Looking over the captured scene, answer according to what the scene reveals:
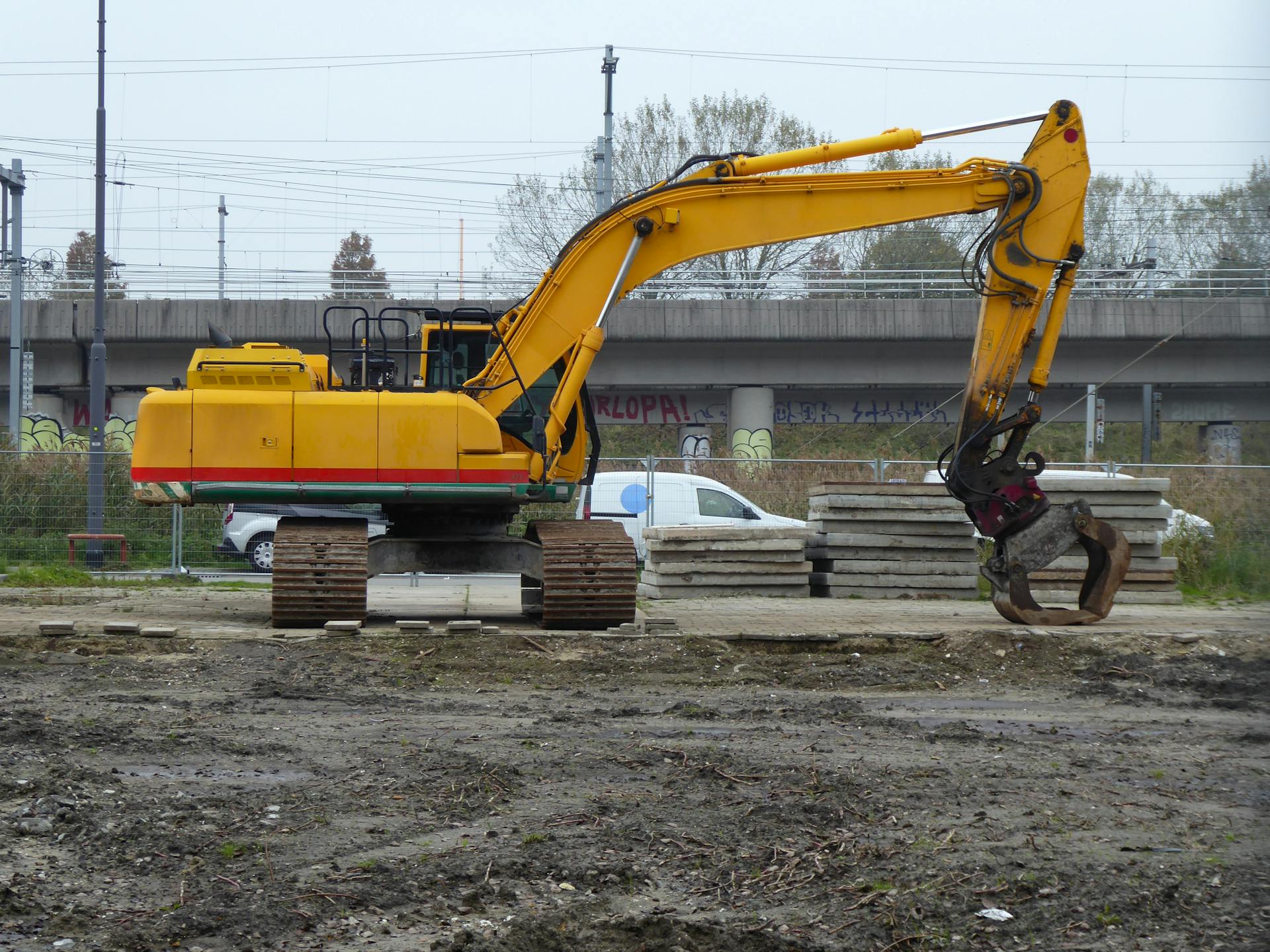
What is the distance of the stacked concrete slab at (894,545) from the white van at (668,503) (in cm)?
300

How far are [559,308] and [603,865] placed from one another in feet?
26.9

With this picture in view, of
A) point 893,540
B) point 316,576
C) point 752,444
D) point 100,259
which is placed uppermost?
point 100,259

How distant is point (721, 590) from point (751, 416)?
756 inches

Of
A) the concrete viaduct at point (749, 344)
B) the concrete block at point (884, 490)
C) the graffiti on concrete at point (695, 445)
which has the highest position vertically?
the concrete viaduct at point (749, 344)

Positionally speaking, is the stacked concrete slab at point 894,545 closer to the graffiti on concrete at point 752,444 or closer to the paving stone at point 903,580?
the paving stone at point 903,580

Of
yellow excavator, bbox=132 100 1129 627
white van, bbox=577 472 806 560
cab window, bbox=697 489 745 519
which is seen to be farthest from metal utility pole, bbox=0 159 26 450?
yellow excavator, bbox=132 100 1129 627

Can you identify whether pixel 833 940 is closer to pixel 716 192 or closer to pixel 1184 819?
pixel 1184 819

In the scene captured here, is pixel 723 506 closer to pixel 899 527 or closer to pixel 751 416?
pixel 899 527

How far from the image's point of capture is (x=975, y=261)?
1202cm

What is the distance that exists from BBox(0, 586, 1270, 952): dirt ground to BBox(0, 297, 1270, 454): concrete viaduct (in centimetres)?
2369

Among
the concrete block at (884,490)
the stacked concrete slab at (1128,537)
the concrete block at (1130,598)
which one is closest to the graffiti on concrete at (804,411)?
the concrete block at (884,490)

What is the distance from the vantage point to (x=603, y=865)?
454 centimetres

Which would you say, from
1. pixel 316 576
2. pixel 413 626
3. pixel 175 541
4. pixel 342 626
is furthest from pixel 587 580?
pixel 175 541

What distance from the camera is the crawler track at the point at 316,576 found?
1134cm
